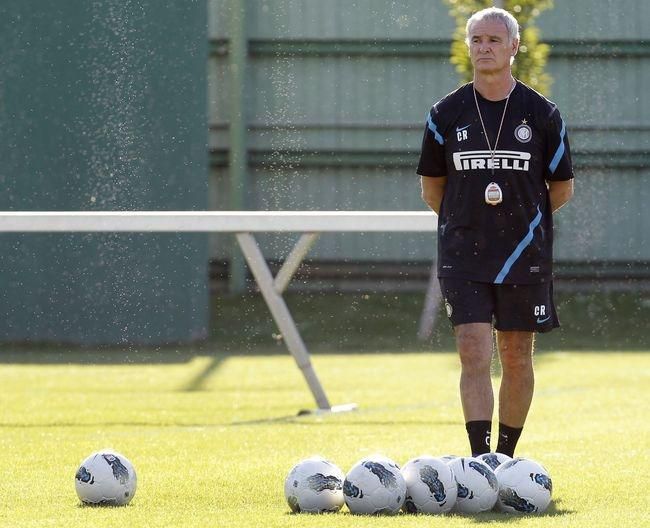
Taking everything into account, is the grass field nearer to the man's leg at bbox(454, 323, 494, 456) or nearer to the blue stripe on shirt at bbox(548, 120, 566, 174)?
the man's leg at bbox(454, 323, 494, 456)

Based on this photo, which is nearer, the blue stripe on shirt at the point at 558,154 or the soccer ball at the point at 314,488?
the soccer ball at the point at 314,488

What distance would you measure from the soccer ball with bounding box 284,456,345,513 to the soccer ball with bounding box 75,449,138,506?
59cm

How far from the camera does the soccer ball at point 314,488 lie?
4973 mm

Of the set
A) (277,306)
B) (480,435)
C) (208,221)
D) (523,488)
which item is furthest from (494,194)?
(277,306)

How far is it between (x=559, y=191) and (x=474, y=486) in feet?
4.51

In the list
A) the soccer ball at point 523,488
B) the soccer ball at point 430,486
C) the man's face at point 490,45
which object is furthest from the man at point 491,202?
the soccer ball at point 430,486

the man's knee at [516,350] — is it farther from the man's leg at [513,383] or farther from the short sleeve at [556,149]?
the short sleeve at [556,149]

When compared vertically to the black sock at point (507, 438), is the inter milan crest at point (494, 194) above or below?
above

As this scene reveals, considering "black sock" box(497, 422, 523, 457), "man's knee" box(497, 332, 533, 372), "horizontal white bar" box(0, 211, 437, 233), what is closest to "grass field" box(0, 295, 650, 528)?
"black sock" box(497, 422, 523, 457)

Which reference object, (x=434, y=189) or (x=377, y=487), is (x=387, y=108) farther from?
(x=377, y=487)

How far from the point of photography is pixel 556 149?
5.63m

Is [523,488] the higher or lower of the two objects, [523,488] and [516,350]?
the lower

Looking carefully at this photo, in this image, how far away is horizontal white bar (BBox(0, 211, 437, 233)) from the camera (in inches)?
322

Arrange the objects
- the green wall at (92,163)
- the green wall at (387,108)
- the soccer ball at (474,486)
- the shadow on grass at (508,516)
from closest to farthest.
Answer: the shadow on grass at (508,516) < the soccer ball at (474,486) < the green wall at (92,163) < the green wall at (387,108)
